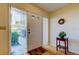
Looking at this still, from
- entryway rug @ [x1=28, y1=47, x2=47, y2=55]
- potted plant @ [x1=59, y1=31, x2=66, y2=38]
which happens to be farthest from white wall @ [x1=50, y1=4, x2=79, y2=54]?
entryway rug @ [x1=28, y1=47, x2=47, y2=55]

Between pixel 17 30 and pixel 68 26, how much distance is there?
0.76 m

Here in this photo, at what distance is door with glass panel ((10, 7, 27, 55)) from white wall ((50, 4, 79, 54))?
0.42 meters

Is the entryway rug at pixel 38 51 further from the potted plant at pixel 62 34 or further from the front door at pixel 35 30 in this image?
the potted plant at pixel 62 34

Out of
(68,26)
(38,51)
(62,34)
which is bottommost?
(38,51)

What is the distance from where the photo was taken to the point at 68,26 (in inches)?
63.9

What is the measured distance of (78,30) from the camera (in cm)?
159

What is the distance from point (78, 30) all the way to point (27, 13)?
80 cm

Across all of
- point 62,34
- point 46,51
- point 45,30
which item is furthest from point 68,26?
point 46,51

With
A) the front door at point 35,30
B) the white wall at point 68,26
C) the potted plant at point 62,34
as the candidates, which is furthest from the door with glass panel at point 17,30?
the potted plant at point 62,34

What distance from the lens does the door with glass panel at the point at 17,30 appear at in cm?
152

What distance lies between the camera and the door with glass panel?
152 cm

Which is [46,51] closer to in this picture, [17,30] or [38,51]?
[38,51]

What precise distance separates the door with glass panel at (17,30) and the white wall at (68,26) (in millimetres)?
424
